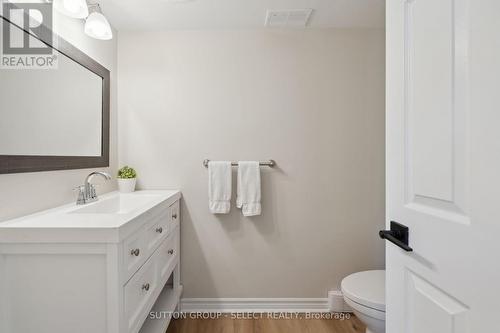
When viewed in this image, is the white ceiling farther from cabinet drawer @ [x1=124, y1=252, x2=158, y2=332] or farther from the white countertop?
cabinet drawer @ [x1=124, y1=252, x2=158, y2=332]

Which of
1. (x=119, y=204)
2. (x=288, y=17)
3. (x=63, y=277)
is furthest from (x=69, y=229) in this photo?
(x=288, y=17)

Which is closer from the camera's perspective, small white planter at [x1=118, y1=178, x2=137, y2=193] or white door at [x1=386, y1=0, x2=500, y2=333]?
white door at [x1=386, y1=0, x2=500, y2=333]

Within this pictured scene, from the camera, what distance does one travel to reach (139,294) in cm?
111

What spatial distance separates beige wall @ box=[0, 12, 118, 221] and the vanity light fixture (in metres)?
0.10

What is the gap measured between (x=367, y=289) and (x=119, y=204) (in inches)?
62.3

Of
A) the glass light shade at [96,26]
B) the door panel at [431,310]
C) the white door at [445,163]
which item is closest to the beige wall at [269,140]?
the glass light shade at [96,26]

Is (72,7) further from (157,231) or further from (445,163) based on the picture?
(445,163)

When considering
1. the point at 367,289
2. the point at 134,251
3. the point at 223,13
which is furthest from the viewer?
the point at 223,13

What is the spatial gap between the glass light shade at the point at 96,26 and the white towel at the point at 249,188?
1109 millimetres

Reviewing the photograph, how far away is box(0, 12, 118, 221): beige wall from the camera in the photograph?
1035 millimetres

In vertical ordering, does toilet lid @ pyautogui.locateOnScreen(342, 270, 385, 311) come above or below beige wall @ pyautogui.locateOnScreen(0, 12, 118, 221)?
below

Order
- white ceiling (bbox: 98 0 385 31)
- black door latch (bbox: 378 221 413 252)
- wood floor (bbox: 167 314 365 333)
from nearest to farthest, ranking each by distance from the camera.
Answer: black door latch (bbox: 378 221 413 252) → white ceiling (bbox: 98 0 385 31) → wood floor (bbox: 167 314 365 333)

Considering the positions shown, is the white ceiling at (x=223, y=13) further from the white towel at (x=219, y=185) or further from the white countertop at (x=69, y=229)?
the white countertop at (x=69, y=229)

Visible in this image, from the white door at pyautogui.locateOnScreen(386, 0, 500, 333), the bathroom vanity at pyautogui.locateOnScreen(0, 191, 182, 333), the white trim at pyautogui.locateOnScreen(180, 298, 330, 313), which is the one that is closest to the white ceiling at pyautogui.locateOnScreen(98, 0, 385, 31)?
the white door at pyautogui.locateOnScreen(386, 0, 500, 333)
